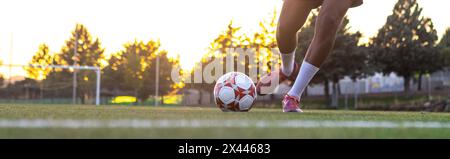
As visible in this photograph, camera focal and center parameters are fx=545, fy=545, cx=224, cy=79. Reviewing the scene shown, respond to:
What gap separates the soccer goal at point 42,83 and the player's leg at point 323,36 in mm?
33513

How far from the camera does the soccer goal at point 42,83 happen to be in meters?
38.3

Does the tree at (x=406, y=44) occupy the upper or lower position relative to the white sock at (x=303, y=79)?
upper

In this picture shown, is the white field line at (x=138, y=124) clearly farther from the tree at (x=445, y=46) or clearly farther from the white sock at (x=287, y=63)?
the tree at (x=445, y=46)

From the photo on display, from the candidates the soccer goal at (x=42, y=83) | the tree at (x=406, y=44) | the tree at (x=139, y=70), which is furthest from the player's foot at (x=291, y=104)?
the tree at (x=139, y=70)

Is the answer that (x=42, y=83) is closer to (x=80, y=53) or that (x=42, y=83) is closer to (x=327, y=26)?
(x=80, y=53)

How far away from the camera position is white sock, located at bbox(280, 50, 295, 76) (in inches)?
214

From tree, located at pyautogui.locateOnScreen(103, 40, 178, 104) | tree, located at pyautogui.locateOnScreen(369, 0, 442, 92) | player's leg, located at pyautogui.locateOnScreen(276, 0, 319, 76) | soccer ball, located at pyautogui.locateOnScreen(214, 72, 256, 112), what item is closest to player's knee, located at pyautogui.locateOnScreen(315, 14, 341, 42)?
player's leg, located at pyautogui.locateOnScreen(276, 0, 319, 76)

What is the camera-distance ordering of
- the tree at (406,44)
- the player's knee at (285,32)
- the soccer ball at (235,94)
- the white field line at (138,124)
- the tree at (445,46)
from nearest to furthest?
the white field line at (138,124)
the player's knee at (285,32)
the soccer ball at (235,94)
the tree at (445,46)
the tree at (406,44)

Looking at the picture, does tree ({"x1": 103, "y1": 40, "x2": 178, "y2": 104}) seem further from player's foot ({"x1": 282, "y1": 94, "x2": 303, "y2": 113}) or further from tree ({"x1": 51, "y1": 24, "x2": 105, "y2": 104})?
player's foot ({"x1": 282, "y1": 94, "x2": 303, "y2": 113})

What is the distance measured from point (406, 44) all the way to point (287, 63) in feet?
120

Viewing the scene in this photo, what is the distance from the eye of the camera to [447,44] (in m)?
36.4

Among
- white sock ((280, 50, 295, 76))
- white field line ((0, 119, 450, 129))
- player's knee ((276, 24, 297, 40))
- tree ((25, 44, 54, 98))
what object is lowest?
white field line ((0, 119, 450, 129))

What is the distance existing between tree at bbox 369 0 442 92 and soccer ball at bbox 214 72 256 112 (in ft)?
114
